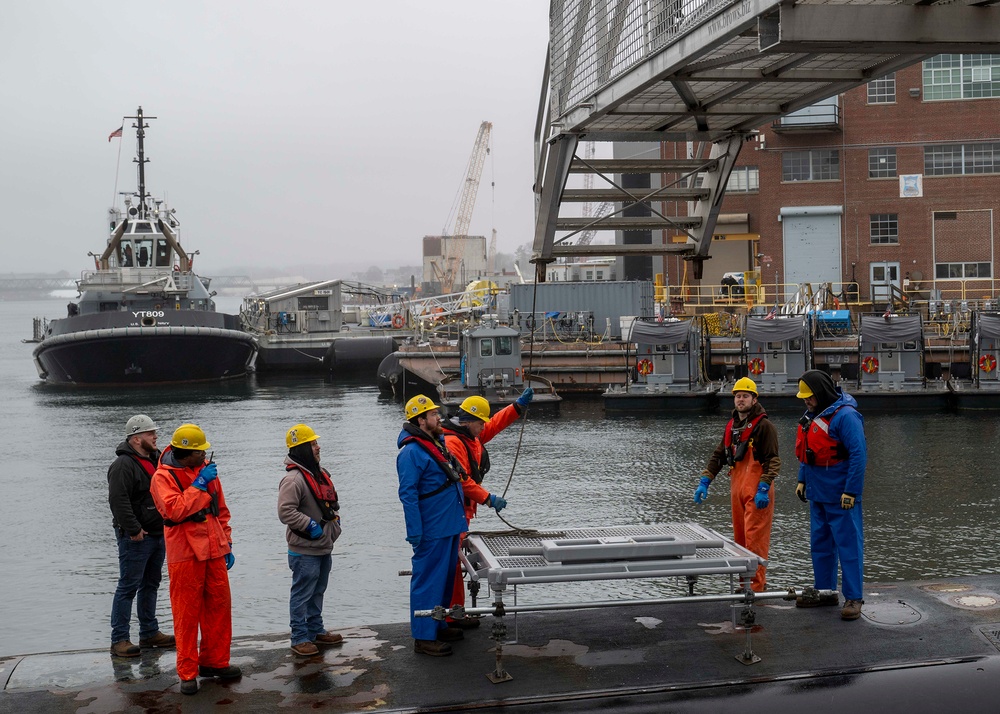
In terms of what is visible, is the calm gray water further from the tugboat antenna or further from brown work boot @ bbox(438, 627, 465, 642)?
the tugboat antenna

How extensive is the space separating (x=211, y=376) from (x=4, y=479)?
26985 mm

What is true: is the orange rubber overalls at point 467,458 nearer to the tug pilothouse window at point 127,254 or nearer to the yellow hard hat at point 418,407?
the yellow hard hat at point 418,407

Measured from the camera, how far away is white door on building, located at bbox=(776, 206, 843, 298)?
1785 inches

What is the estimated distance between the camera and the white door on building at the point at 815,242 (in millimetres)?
45344

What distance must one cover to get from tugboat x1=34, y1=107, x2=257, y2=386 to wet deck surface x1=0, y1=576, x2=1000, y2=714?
139 ft

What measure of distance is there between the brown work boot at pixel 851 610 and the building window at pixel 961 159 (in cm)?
4193

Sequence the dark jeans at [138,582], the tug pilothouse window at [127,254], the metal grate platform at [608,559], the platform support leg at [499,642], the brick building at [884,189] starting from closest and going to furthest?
1. the platform support leg at [499,642]
2. the metal grate platform at [608,559]
3. the dark jeans at [138,582]
4. the brick building at [884,189]
5. the tug pilothouse window at [127,254]

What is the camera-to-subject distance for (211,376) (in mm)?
50688

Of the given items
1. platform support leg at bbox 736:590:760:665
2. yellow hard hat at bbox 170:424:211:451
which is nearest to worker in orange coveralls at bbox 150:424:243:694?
yellow hard hat at bbox 170:424:211:451

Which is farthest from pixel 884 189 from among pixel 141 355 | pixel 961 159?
pixel 141 355

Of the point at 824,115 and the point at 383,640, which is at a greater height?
the point at 824,115

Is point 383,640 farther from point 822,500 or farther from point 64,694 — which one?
point 822,500

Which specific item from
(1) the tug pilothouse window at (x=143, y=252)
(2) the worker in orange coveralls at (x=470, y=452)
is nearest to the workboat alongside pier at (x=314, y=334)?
(1) the tug pilothouse window at (x=143, y=252)

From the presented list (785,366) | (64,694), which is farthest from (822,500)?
(785,366)
